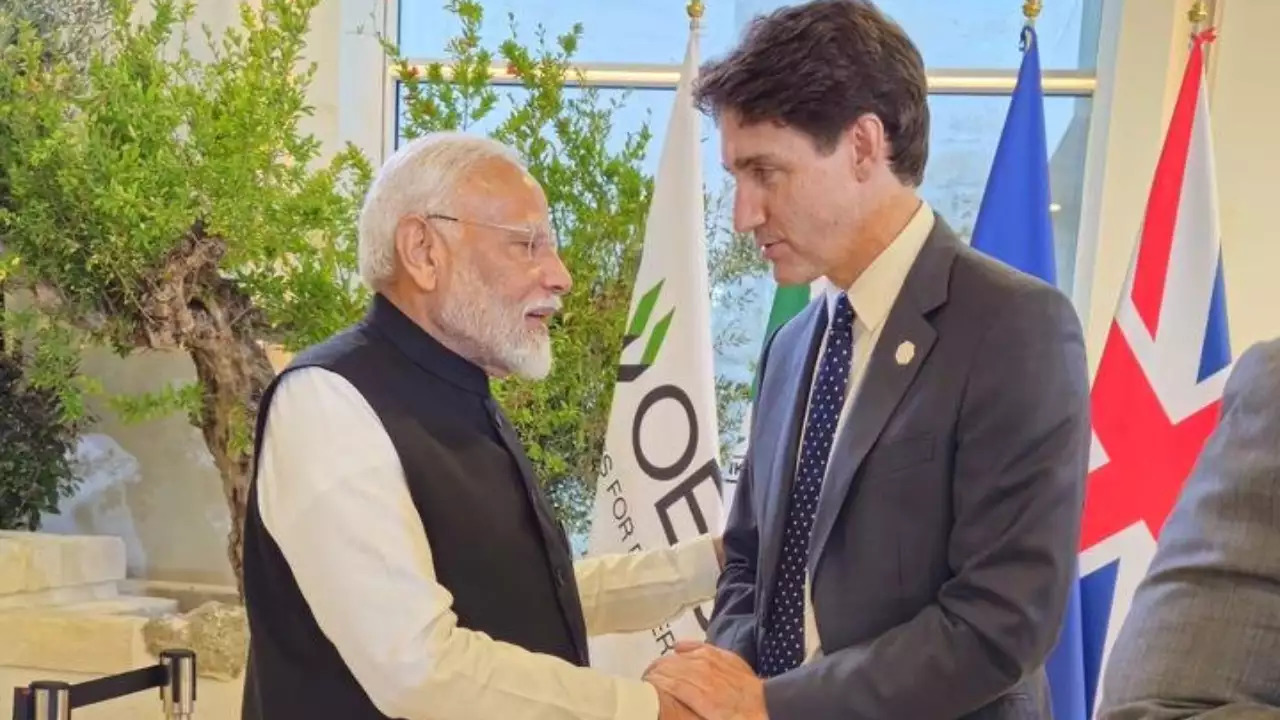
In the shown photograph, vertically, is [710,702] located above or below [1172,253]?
→ below

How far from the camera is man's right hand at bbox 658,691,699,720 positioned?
1.58 metres

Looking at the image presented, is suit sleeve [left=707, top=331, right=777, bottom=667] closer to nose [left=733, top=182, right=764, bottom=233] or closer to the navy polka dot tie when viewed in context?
the navy polka dot tie

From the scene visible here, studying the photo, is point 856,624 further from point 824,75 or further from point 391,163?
point 391,163

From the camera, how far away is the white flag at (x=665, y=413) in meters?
2.88

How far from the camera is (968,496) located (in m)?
1.40

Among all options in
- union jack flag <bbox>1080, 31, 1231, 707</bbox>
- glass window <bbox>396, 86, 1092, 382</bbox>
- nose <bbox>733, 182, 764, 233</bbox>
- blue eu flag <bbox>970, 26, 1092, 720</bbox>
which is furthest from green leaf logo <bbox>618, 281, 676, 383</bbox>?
nose <bbox>733, 182, 764, 233</bbox>

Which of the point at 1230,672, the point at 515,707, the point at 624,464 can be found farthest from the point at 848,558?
the point at 624,464

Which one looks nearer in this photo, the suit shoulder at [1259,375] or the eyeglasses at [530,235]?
the suit shoulder at [1259,375]

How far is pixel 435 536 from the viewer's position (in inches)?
64.0

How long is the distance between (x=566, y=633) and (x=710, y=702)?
0.29 m

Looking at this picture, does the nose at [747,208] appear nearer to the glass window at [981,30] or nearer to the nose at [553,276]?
the nose at [553,276]

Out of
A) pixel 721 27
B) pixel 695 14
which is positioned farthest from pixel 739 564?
pixel 721 27

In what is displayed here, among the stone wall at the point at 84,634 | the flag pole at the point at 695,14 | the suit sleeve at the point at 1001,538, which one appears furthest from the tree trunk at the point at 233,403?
the suit sleeve at the point at 1001,538

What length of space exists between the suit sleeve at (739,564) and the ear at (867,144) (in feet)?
1.25
